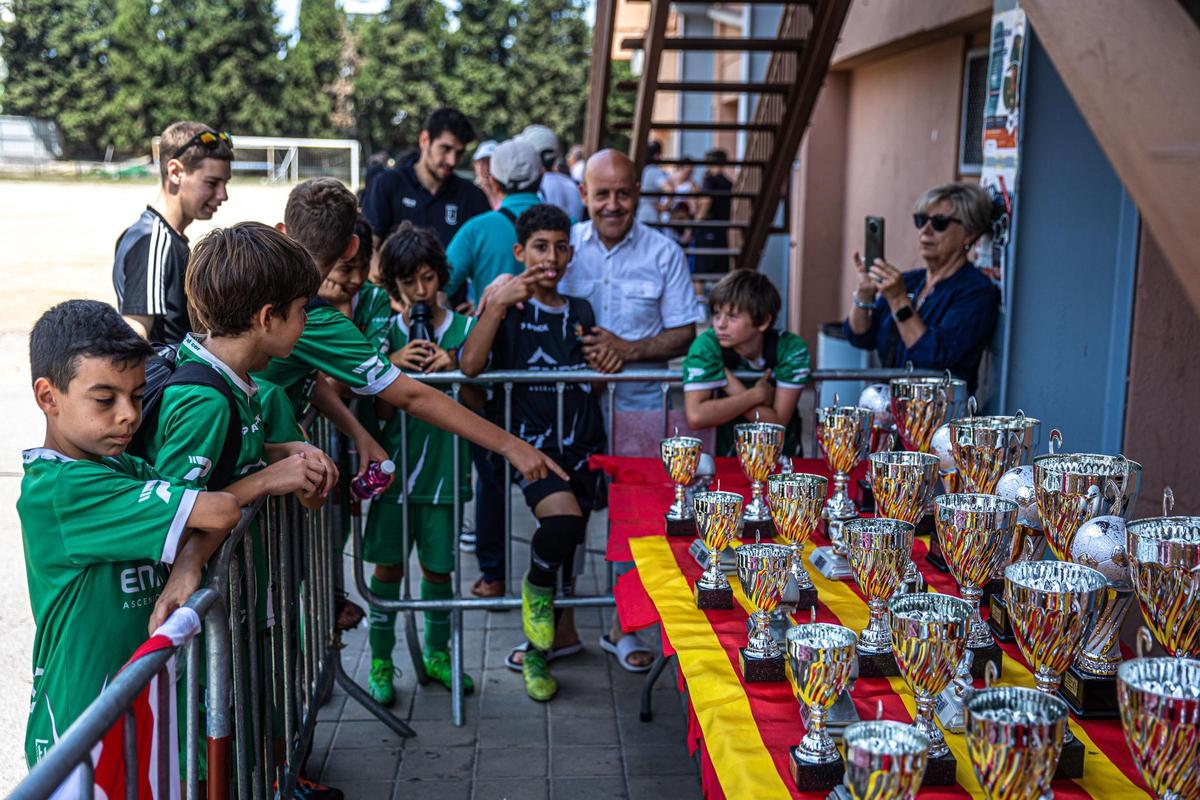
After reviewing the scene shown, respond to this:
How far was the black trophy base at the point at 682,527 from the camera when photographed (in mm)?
3125

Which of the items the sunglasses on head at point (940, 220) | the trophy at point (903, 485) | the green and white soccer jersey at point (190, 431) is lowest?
the trophy at point (903, 485)

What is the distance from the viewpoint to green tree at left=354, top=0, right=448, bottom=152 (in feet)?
175

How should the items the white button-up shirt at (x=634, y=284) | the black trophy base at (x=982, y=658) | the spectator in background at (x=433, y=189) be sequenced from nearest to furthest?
the black trophy base at (x=982, y=658), the white button-up shirt at (x=634, y=284), the spectator in background at (x=433, y=189)

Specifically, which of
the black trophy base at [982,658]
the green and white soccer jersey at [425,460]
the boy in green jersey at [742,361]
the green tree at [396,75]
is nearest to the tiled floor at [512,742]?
the green and white soccer jersey at [425,460]

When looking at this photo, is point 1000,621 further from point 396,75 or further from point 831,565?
point 396,75

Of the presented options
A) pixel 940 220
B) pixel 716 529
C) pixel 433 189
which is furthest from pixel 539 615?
pixel 433 189

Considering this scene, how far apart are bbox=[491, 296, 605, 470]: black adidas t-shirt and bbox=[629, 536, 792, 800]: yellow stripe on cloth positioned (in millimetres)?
1377

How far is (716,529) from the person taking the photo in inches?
101

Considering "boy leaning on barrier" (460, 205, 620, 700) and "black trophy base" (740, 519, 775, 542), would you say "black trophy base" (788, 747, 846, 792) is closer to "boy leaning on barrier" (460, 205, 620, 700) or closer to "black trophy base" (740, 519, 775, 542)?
"black trophy base" (740, 519, 775, 542)

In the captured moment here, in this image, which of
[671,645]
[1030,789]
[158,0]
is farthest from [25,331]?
[158,0]

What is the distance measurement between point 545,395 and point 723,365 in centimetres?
67

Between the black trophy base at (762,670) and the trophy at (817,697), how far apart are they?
0.93 ft

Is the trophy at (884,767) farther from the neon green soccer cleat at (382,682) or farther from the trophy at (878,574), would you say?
the neon green soccer cleat at (382,682)

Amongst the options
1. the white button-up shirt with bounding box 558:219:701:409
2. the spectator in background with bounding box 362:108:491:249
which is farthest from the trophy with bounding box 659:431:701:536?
the spectator in background with bounding box 362:108:491:249
